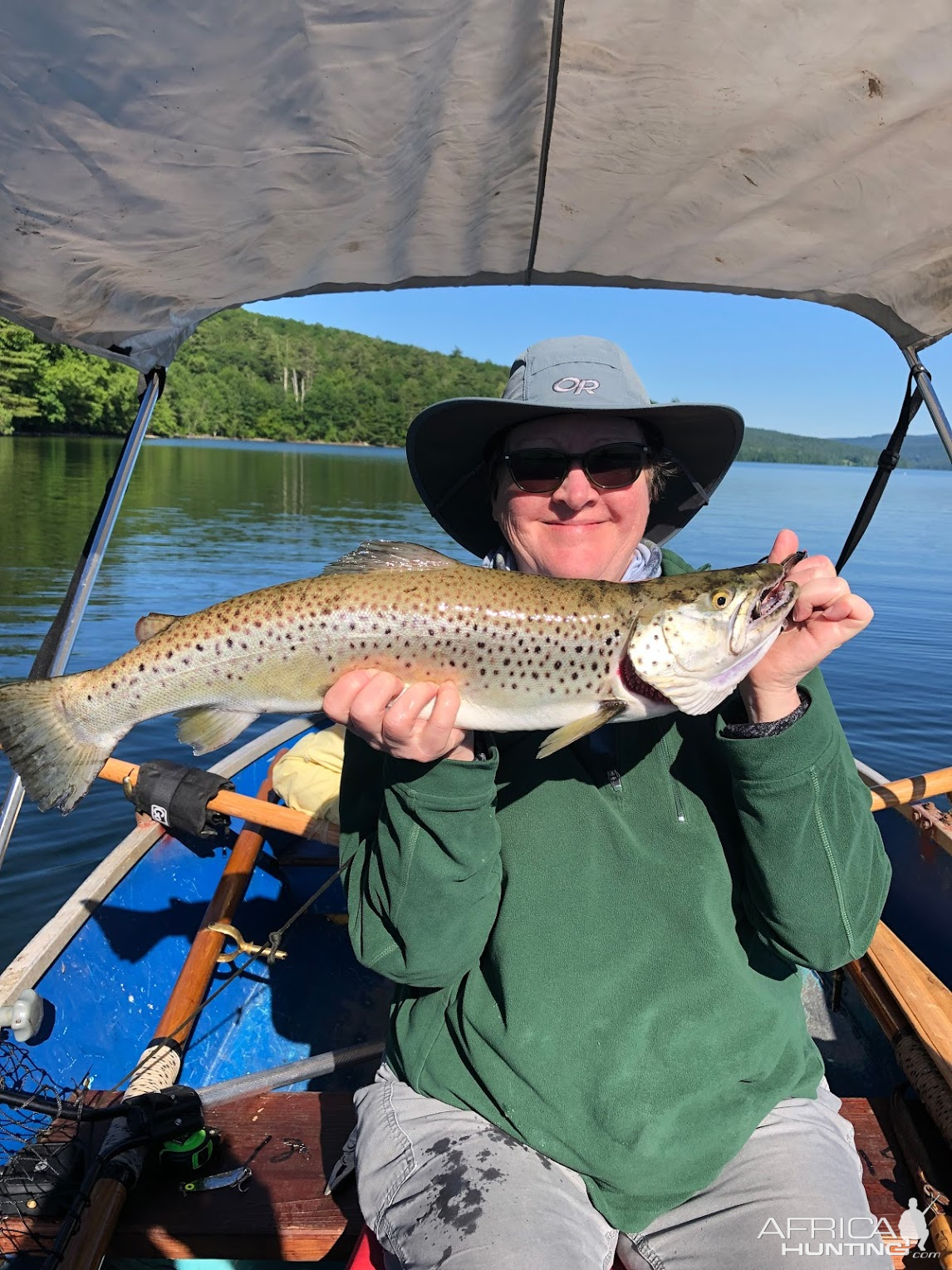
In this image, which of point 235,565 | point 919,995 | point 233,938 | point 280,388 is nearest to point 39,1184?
point 233,938

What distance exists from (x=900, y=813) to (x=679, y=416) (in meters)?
3.96

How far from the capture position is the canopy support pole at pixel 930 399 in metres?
3.95

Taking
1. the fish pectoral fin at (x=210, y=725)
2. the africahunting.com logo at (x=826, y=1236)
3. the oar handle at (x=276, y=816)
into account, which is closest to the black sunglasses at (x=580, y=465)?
the fish pectoral fin at (x=210, y=725)

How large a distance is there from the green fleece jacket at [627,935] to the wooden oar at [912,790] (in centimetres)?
320

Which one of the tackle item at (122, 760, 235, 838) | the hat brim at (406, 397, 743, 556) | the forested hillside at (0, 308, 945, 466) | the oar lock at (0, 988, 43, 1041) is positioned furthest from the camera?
the forested hillside at (0, 308, 945, 466)

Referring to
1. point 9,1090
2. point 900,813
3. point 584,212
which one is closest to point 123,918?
point 9,1090

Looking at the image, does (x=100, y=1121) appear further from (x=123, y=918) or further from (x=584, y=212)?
(x=584, y=212)

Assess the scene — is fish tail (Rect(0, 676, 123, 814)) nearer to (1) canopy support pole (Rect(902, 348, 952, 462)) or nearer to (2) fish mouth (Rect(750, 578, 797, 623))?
(2) fish mouth (Rect(750, 578, 797, 623))

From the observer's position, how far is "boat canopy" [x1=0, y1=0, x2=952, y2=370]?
6.36ft

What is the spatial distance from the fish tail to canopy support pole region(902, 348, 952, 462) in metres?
4.13

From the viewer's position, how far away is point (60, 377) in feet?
297

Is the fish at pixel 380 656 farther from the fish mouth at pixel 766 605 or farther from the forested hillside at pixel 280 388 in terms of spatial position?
the forested hillside at pixel 280 388

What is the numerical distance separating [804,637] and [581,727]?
0.77 m

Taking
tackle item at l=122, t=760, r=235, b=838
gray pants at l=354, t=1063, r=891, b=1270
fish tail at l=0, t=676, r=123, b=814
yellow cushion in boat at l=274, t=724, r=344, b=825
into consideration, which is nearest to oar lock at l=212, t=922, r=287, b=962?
tackle item at l=122, t=760, r=235, b=838
